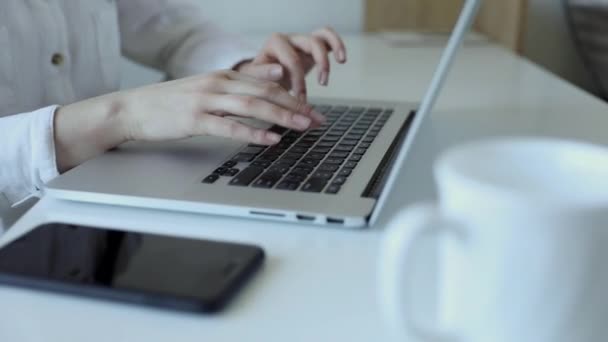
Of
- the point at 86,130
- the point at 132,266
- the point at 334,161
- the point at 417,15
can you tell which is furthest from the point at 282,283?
the point at 417,15

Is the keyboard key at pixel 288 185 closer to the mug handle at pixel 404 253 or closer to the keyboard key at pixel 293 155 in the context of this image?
the keyboard key at pixel 293 155

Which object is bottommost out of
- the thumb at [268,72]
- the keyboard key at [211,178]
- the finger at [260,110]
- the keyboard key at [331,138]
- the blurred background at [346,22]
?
the blurred background at [346,22]

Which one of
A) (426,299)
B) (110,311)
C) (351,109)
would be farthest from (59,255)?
(351,109)

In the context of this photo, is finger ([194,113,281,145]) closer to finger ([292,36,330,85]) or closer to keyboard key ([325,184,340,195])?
keyboard key ([325,184,340,195])

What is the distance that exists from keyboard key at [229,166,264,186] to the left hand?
0.22m

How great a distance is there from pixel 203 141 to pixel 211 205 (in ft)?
0.55

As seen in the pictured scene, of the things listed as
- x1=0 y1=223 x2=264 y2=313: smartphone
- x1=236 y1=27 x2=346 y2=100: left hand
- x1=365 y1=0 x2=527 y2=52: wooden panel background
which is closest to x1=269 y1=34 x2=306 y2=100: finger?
x1=236 y1=27 x2=346 y2=100: left hand

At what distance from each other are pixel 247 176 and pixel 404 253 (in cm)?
30

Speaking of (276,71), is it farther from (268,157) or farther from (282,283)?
(282,283)

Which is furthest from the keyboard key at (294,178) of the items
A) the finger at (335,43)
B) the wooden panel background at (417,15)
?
the wooden panel background at (417,15)

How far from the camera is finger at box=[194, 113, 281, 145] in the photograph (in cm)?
60

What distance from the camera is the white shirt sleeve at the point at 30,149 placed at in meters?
0.65

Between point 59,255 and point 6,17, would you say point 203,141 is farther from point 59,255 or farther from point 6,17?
point 6,17

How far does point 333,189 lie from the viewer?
1.77 ft
